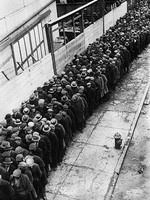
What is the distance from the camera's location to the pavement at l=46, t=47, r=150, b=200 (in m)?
8.38

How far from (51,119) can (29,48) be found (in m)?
7.15

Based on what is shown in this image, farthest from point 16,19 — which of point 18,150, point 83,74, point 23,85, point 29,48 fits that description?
point 18,150

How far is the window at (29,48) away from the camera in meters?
14.1

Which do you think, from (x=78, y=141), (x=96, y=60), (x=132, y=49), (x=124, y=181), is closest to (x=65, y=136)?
(x=78, y=141)

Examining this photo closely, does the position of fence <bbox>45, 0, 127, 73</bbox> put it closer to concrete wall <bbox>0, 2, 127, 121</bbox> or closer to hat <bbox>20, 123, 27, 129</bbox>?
concrete wall <bbox>0, 2, 127, 121</bbox>

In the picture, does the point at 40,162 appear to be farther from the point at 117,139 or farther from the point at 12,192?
the point at 117,139

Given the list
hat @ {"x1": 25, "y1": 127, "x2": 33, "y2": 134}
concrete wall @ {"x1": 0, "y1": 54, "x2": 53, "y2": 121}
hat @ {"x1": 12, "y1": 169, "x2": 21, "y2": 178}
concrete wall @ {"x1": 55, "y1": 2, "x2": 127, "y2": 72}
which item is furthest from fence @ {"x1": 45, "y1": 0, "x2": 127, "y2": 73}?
hat @ {"x1": 12, "y1": 169, "x2": 21, "y2": 178}

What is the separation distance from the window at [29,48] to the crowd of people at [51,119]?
249 centimetres

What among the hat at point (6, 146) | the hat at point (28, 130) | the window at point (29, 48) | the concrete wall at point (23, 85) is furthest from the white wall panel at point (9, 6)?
the hat at point (6, 146)

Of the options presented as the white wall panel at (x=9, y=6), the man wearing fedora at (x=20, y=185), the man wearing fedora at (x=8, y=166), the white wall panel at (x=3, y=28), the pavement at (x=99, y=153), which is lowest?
the pavement at (x=99, y=153)

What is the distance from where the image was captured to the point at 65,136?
9.60 meters

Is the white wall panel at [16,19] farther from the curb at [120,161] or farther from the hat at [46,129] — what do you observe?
the curb at [120,161]

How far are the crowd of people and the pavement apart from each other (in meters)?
0.33

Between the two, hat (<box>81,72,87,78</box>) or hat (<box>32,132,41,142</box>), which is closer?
hat (<box>32,132,41,142</box>)
